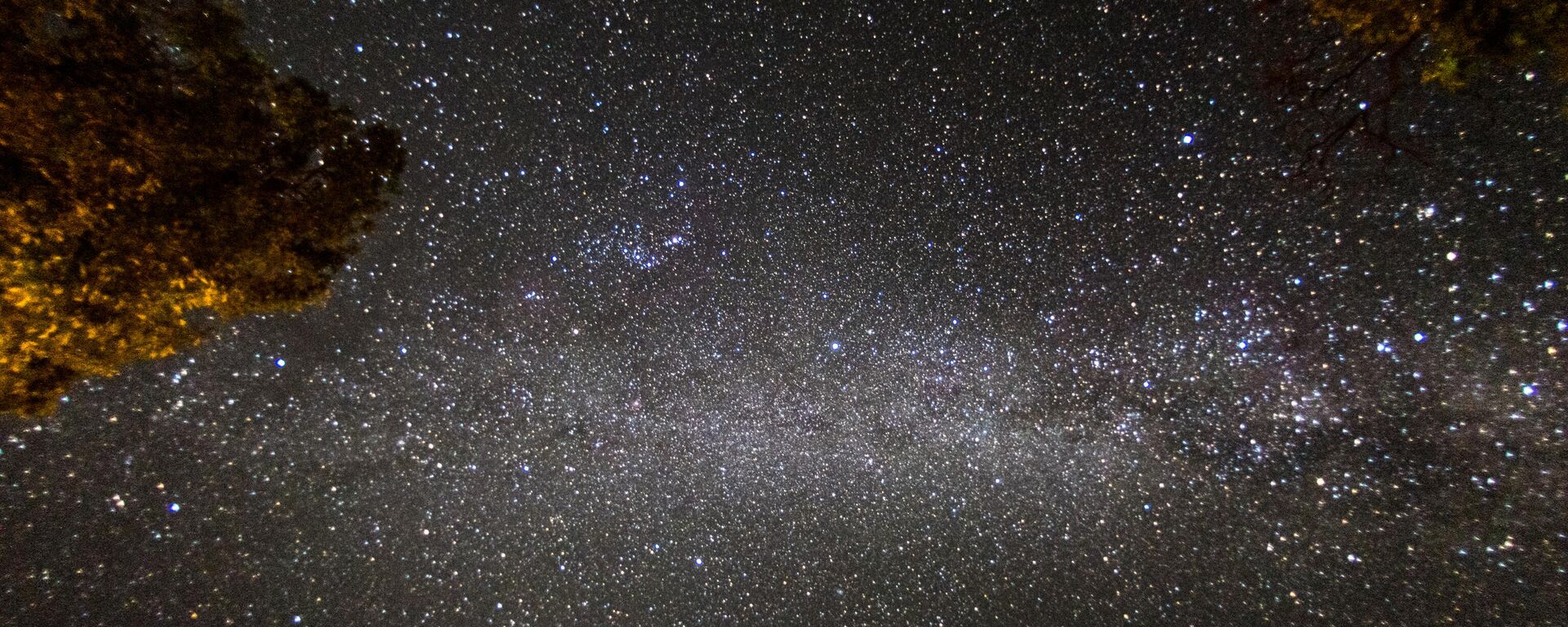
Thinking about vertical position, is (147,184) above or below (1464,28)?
below

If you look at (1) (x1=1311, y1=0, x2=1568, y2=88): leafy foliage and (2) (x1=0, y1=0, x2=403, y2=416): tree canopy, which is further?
(2) (x1=0, y1=0, x2=403, y2=416): tree canopy

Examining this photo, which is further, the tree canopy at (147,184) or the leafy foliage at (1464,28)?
the tree canopy at (147,184)

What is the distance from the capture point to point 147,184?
1748 millimetres

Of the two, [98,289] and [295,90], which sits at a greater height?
[295,90]

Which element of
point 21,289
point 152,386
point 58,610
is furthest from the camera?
point 58,610

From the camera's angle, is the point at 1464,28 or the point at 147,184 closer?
the point at 1464,28

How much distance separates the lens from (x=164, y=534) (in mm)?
3504

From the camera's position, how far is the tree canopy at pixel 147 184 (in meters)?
1.58

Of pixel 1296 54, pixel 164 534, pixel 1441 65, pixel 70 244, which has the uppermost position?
pixel 1296 54

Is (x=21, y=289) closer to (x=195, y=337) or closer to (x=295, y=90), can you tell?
(x=195, y=337)

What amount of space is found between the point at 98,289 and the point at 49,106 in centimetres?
56

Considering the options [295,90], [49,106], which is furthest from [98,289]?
[295,90]

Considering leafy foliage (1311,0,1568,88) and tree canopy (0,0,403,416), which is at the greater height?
leafy foliage (1311,0,1568,88)

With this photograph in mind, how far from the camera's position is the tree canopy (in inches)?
62.2
